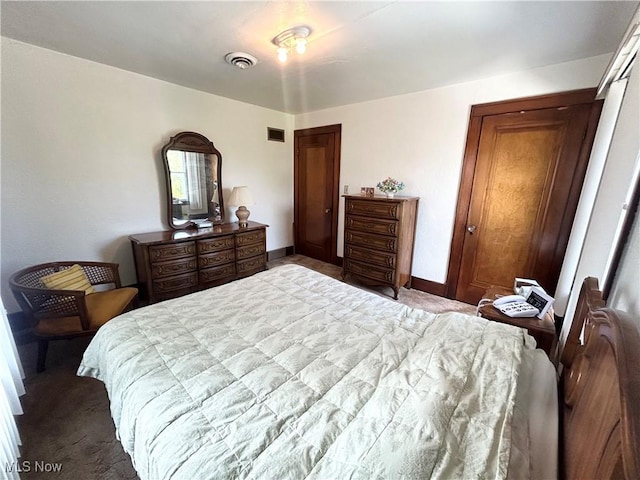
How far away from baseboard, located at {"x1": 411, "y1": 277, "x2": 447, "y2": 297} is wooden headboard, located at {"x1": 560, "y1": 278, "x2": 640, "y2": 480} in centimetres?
216

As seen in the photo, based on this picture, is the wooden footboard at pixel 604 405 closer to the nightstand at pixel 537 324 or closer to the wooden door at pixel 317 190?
the nightstand at pixel 537 324

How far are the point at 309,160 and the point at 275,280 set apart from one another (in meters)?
2.77

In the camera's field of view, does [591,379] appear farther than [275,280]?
No

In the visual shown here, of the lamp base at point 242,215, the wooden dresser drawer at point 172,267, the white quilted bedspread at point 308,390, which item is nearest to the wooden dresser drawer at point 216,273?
the wooden dresser drawer at point 172,267

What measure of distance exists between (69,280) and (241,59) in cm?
238

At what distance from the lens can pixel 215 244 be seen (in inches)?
121

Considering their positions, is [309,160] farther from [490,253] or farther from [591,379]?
[591,379]

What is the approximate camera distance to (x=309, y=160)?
13.9 feet

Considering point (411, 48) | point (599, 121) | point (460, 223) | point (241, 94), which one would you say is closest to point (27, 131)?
point (241, 94)

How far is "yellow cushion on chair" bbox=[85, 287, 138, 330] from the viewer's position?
197 cm

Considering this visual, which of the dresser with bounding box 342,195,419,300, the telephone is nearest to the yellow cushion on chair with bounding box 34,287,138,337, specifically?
the dresser with bounding box 342,195,419,300

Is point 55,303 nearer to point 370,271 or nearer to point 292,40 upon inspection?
point 292,40

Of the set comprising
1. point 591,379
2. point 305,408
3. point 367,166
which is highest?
point 367,166

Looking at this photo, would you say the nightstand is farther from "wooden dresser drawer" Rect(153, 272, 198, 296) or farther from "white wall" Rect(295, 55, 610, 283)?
"wooden dresser drawer" Rect(153, 272, 198, 296)
